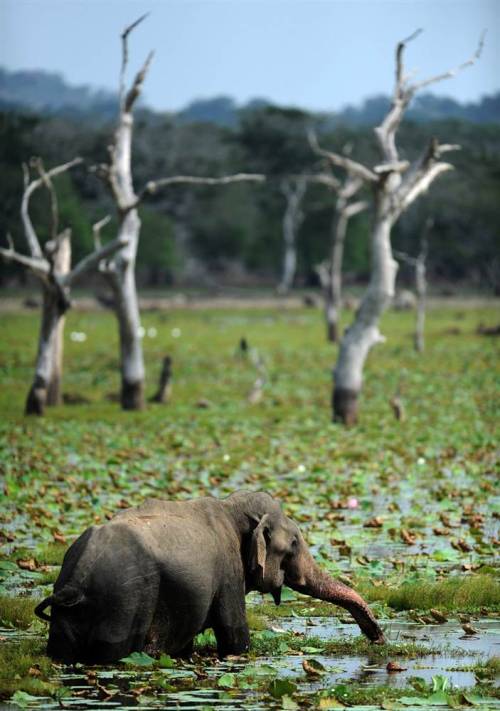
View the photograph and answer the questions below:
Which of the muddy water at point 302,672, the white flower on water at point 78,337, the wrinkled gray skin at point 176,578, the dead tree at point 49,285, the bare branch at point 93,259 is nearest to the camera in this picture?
→ the muddy water at point 302,672

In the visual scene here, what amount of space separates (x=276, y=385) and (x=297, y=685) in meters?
25.4

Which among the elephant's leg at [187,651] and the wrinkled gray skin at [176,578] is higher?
the wrinkled gray skin at [176,578]

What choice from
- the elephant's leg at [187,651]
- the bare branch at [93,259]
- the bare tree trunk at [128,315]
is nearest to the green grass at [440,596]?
the elephant's leg at [187,651]

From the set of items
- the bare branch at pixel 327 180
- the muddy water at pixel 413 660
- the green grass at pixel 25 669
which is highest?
the bare branch at pixel 327 180

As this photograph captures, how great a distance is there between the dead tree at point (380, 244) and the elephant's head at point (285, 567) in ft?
54.7

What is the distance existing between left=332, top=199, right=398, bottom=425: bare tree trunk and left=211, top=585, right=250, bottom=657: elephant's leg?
17056 mm

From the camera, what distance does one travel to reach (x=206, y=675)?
28.2 ft

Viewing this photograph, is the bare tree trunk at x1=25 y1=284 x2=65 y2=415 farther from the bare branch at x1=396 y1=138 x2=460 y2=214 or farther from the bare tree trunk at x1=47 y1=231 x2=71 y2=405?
the bare branch at x1=396 y1=138 x2=460 y2=214

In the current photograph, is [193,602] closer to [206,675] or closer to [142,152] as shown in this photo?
[206,675]

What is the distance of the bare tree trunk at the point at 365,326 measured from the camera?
85.6ft

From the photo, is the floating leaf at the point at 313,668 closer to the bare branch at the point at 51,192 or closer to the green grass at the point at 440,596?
the green grass at the point at 440,596

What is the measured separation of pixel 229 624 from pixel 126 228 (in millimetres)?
18465

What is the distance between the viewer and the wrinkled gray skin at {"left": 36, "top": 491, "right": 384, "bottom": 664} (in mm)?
8406

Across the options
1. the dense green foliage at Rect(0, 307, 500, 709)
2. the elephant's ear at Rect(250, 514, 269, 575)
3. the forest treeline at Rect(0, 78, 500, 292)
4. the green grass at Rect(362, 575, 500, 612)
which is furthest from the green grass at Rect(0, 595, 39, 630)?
the forest treeline at Rect(0, 78, 500, 292)
